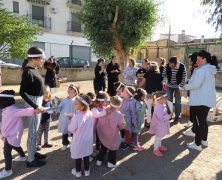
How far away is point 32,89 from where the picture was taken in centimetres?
416

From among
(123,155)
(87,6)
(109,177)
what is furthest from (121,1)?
(109,177)

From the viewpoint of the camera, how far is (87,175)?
4184 millimetres

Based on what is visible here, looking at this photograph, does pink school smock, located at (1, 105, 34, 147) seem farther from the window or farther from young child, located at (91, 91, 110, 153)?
the window

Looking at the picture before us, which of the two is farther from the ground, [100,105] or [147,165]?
[100,105]

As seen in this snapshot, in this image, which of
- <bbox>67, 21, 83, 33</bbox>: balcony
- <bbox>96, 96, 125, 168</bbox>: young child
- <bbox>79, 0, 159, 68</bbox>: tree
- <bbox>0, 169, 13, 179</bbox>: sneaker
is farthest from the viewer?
<bbox>67, 21, 83, 33</bbox>: balcony

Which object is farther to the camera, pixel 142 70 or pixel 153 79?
pixel 142 70

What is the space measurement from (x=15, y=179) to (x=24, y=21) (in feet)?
27.7

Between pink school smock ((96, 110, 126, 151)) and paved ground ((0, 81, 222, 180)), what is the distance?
0.44 m

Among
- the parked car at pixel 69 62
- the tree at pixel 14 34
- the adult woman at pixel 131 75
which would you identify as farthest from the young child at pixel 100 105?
the parked car at pixel 69 62

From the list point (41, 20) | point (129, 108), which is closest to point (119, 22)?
point (129, 108)

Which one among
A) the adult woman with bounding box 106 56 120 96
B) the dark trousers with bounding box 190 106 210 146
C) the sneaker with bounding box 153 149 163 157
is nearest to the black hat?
the sneaker with bounding box 153 149 163 157

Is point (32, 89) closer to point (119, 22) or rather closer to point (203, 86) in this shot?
point (203, 86)

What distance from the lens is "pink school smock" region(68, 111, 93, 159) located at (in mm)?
4070

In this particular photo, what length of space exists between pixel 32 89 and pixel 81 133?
1016 mm
